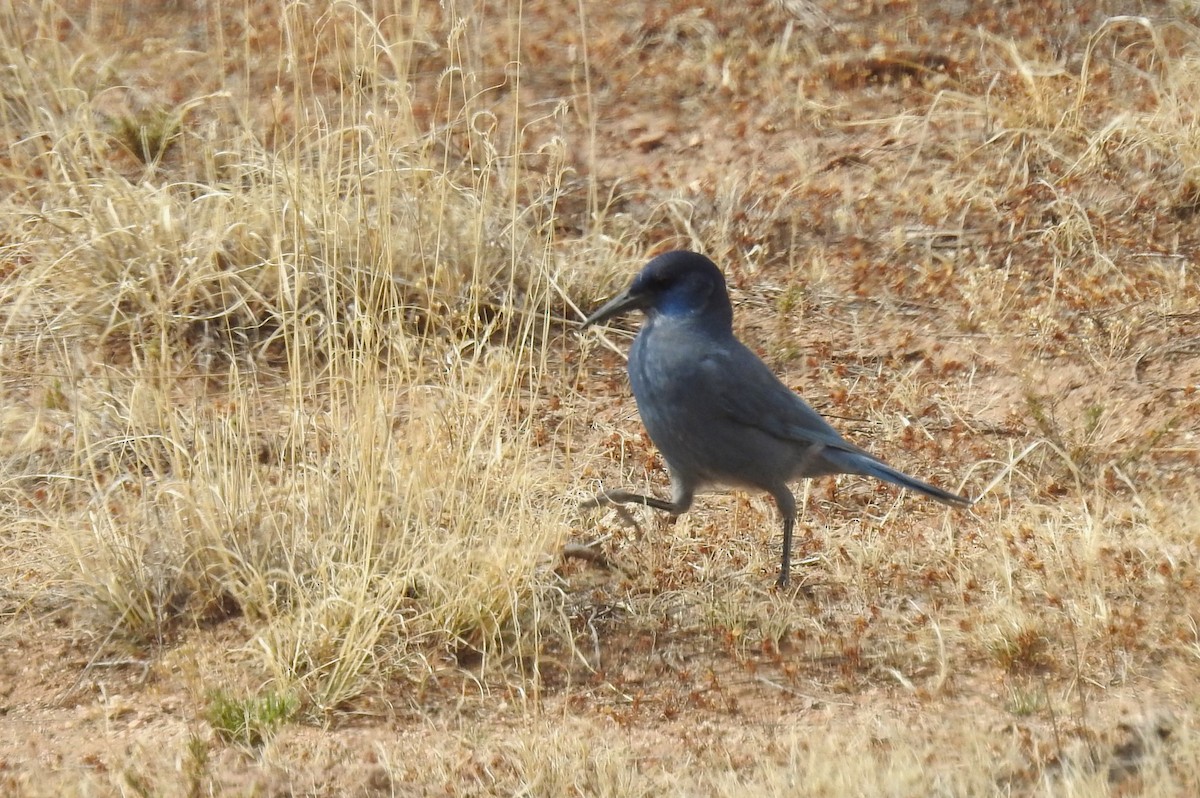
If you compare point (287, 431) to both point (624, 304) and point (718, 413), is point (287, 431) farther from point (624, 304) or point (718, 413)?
point (718, 413)

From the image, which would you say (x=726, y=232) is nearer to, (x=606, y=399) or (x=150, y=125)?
(x=606, y=399)

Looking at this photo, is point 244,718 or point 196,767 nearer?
point 196,767

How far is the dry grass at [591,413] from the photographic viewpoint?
4.18m

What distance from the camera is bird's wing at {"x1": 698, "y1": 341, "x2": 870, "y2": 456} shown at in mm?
4930

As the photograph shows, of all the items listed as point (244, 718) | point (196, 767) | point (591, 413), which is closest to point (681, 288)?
point (591, 413)

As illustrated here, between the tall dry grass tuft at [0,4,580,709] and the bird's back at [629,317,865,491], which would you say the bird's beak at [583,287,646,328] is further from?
the tall dry grass tuft at [0,4,580,709]

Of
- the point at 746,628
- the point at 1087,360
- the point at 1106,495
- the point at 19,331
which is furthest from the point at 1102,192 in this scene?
the point at 19,331

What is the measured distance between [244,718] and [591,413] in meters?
2.43

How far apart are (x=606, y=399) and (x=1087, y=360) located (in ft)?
6.37

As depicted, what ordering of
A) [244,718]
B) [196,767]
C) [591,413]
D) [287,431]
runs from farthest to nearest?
[591,413] → [287,431] → [244,718] → [196,767]

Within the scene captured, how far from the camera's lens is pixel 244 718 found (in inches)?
160

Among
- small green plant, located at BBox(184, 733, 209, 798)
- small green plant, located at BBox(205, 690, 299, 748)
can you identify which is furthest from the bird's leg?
small green plant, located at BBox(184, 733, 209, 798)

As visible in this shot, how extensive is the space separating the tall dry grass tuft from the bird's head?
1.22ft

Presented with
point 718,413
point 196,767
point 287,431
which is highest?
point 718,413
